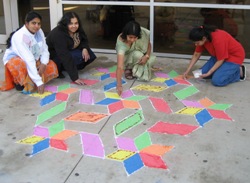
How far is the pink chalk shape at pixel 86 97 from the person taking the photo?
3488 millimetres

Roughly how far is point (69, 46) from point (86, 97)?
752 mm

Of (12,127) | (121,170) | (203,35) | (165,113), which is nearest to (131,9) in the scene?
(203,35)

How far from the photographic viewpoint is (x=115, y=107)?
11.0 ft

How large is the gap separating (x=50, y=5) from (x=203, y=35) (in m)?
2.57

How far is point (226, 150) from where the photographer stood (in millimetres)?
2598

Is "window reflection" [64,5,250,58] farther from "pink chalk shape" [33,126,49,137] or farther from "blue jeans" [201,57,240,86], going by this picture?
"pink chalk shape" [33,126,49,137]

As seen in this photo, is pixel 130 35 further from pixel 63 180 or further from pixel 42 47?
pixel 63 180

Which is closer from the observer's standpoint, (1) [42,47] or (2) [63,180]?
(2) [63,180]

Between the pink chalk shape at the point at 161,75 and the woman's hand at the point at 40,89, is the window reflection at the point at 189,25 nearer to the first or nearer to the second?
the pink chalk shape at the point at 161,75

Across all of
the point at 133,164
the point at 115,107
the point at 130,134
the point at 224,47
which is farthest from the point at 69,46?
the point at 133,164

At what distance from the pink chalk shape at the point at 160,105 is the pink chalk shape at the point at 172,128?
0.89ft

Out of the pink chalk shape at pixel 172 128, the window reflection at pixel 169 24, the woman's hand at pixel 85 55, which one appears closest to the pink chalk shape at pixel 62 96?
the woman's hand at pixel 85 55

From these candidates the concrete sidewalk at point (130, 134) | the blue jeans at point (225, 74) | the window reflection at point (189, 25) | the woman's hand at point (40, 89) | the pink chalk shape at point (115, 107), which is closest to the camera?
the concrete sidewalk at point (130, 134)

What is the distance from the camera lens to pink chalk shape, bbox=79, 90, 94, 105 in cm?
349
